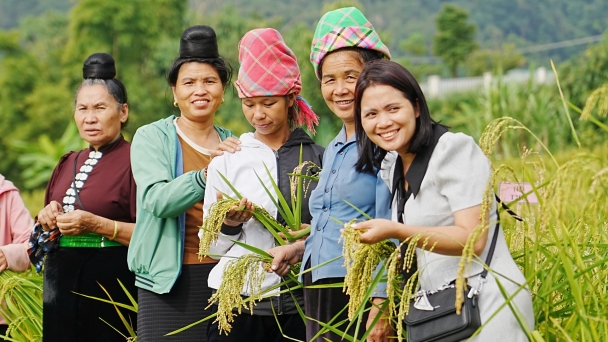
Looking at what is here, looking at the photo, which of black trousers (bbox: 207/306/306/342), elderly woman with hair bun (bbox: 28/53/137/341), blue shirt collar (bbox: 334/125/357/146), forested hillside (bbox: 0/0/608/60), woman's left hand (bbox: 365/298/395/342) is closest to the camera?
woman's left hand (bbox: 365/298/395/342)

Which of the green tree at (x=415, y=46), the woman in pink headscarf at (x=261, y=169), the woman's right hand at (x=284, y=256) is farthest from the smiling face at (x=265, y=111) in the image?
the green tree at (x=415, y=46)

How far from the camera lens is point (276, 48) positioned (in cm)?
345

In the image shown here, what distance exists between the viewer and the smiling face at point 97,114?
403 cm

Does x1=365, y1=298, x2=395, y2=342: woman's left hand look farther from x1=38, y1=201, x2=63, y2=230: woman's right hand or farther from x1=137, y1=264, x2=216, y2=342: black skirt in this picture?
x1=38, y1=201, x2=63, y2=230: woman's right hand

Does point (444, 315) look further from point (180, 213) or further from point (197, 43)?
point (197, 43)

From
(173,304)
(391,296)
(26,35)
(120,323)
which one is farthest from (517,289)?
(26,35)

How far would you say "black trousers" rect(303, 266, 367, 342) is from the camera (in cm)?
303

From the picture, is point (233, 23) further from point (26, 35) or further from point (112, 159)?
point (112, 159)

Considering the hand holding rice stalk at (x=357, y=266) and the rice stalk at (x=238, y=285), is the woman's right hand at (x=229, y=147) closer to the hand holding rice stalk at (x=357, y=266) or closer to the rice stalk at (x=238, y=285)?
the rice stalk at (x=238, y=285)

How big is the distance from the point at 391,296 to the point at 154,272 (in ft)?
4.29

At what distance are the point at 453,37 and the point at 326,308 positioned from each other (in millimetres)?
57180

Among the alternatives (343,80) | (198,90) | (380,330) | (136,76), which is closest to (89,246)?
(198,90)

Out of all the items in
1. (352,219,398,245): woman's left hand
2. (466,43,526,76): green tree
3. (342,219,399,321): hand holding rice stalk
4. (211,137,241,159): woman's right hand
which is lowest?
(342,219,399,321): hand holding rice stalk

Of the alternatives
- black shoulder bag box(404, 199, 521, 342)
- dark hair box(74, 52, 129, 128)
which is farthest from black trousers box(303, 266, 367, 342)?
dark hair box(74, 52, 129, 128)
